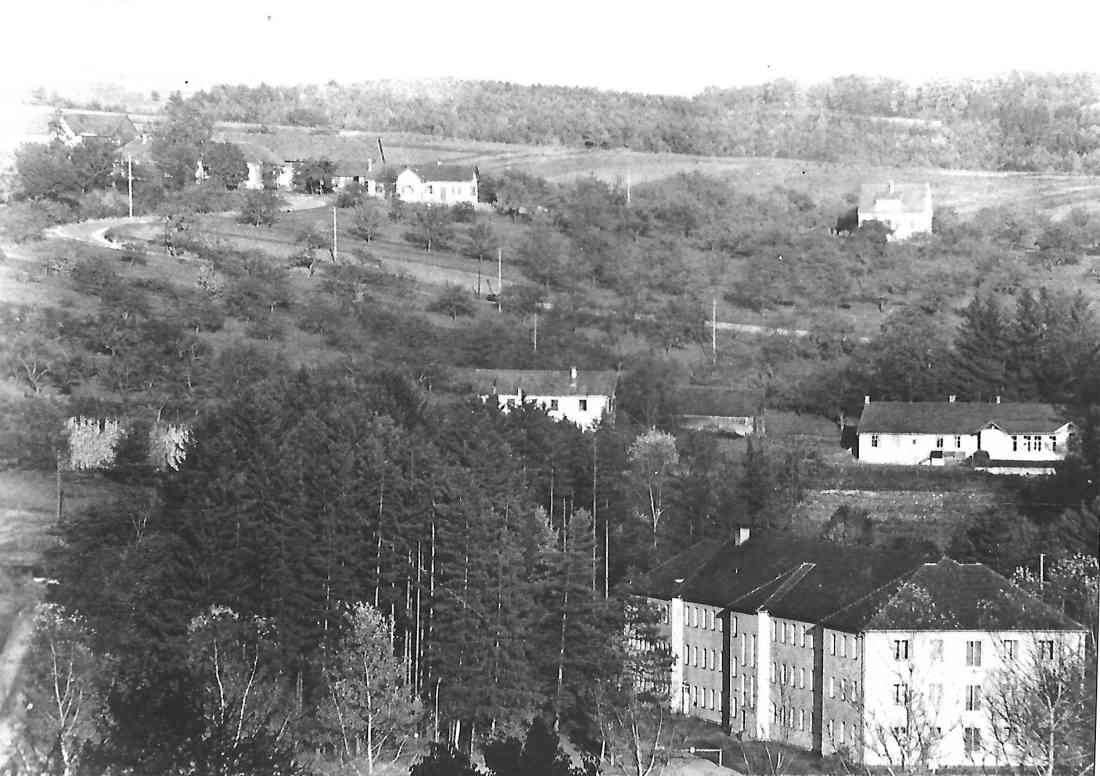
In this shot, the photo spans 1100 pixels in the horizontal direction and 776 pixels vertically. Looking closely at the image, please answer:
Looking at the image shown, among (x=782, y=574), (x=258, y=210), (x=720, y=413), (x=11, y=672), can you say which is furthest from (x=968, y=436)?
(x=11, y=672)

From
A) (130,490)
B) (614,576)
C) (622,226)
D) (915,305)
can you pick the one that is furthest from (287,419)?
(622,226)

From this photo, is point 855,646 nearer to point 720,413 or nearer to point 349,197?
point 720,413

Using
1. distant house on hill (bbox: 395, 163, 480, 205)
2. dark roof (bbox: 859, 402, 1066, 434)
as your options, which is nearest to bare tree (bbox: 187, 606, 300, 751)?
dark roof (bbox: 859, 402, 1066, 434)

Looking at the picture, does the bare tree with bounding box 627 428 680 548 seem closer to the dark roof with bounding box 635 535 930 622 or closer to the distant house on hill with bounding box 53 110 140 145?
the dark roof with bounding box 635 535 930 622

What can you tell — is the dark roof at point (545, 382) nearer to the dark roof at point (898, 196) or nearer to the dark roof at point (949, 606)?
the dark roof at point (949, 606)

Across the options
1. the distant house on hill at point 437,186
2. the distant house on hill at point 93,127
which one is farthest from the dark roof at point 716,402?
the distant house on hill at point 93,127
